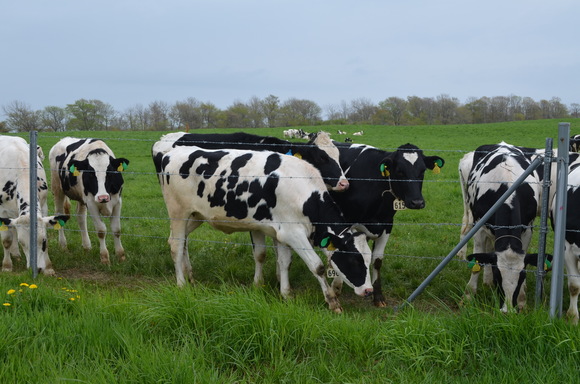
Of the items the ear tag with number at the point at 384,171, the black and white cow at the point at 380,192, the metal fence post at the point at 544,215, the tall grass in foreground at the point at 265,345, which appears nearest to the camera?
the tall grass in foreground at the point at 265,345

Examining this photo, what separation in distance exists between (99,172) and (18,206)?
1.28m

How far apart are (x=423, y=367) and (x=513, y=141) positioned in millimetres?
34251

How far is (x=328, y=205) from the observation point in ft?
21.8

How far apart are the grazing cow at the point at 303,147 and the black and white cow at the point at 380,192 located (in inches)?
11.5

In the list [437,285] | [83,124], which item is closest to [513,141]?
[437,285]

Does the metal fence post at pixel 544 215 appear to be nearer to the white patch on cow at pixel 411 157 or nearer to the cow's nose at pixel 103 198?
the white patch on cow at pixel 411 157

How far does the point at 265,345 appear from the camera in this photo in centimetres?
439

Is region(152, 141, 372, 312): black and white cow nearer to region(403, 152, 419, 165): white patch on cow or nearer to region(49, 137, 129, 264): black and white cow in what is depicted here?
region(403, 152, 419, 165): white patch on cow

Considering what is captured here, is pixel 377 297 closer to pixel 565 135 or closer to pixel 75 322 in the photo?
pixel 565 135

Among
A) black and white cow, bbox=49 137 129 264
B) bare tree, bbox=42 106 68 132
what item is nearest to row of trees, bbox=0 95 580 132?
bare tree, bbox=42 106 68 132

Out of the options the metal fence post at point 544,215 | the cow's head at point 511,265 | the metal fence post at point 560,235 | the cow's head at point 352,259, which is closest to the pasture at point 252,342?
the metal fence post at point 560,235

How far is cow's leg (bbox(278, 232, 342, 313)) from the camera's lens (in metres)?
6.33

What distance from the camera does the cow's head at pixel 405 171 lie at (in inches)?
274

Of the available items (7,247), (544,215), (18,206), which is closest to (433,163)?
(544,215)
